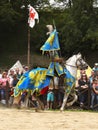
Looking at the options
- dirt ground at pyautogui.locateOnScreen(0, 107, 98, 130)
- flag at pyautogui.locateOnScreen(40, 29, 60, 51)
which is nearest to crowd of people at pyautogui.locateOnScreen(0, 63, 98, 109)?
flag at pyautogui.locateOnScreen(40, 29, 60, 51)

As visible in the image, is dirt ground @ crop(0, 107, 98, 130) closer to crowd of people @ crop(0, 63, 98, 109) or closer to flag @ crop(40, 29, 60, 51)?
flag @ crop(40, 29, 60, 51)

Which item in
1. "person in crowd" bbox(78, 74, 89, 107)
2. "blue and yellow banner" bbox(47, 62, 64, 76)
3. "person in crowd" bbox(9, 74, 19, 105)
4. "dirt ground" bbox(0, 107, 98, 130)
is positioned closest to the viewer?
"dirt ground" bbox(0, 107, 98, 130)

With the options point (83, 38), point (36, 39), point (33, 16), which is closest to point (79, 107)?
→ point (33, 16)

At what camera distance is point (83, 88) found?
1539 cm

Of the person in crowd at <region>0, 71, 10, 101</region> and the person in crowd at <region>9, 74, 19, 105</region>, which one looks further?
the person in crowd at <region>0, 71, 10, 101</region>

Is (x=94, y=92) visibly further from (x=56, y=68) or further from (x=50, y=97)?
(x=56, y=68)

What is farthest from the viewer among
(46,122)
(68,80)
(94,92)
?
(94,92)

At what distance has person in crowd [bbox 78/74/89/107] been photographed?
15352 mm

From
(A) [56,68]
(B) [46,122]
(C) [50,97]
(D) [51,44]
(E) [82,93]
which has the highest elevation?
(D) [51,44]

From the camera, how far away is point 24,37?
41281 millimetres

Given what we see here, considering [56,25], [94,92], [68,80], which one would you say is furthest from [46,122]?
[56,25]

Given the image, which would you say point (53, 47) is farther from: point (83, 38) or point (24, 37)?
point (24, 37)

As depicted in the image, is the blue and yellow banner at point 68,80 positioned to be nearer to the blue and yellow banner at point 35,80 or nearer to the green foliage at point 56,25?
the blue and yellow banner at point 35,80

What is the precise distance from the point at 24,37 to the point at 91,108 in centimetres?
2654
